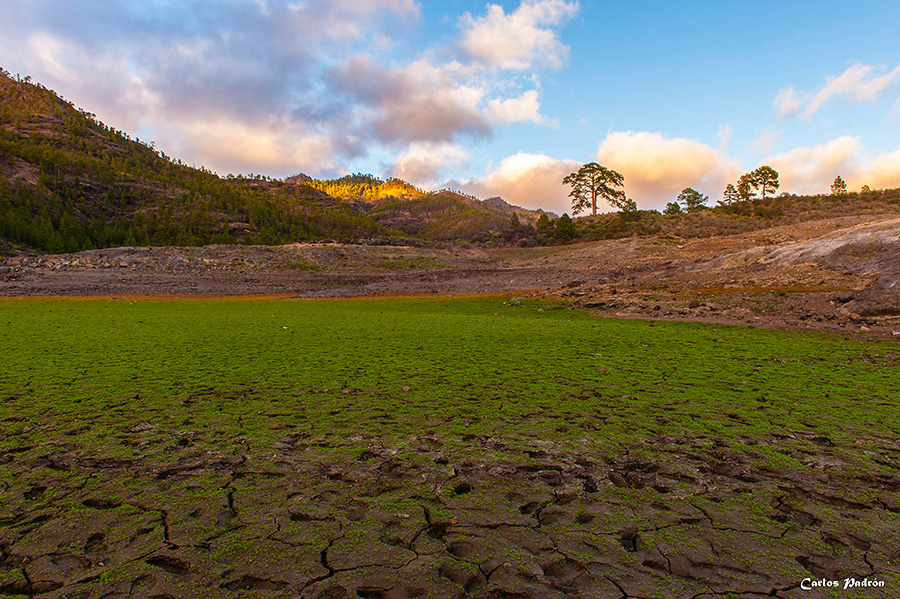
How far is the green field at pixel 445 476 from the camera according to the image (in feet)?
7.16

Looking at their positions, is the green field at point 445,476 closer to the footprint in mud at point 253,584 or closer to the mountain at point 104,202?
the footprint in mud at point 253,584

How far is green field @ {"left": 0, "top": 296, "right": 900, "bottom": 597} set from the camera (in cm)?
218

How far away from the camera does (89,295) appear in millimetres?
26094

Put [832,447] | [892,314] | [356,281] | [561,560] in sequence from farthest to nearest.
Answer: [356,281], [892,314], [832,447], [561,560]

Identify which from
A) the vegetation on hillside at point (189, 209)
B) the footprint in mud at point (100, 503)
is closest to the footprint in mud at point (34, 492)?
the footprint in mud at point (100, 503)

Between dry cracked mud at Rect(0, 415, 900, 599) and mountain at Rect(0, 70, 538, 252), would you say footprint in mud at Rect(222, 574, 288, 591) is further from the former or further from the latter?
mountain at Rect(0, 70, 538, 252)

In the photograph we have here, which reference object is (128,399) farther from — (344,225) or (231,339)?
(344,225)

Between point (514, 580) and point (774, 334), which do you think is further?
point (774, 334)

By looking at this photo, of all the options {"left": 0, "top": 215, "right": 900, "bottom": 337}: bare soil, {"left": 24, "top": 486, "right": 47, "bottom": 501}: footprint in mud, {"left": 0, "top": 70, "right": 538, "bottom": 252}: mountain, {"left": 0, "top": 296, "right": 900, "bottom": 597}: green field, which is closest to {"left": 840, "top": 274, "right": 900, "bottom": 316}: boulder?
{"left": 0, "top": 215, "right": 900, "bottom": 337}: bare soil

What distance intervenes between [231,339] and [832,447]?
390 inches

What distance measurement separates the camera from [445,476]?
3230mm

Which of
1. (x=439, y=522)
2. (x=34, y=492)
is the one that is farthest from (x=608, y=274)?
(x=34, y=492)

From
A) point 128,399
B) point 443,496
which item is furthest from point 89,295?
point 443,496

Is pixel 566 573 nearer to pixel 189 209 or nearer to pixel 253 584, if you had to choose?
pixel 253 584
